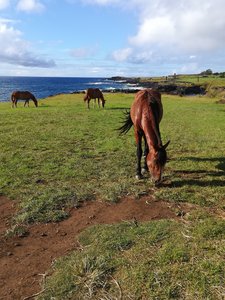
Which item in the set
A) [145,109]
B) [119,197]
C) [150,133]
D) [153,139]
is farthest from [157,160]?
[145,109]

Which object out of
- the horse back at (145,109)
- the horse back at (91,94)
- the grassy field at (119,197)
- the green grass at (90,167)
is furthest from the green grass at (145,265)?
the horse back at (91,94)

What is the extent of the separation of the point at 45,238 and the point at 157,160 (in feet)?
9.22

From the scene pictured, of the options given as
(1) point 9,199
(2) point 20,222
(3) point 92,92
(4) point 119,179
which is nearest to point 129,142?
(4) point 119,179

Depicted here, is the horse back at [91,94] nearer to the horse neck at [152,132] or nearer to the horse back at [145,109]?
the horse back at [145,109]

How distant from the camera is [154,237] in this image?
17.6ft

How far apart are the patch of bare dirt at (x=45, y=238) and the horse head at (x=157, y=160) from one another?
1.94 feet

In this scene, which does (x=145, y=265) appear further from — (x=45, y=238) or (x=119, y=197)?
(x=119, y=197)

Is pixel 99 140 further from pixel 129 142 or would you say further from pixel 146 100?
pixel 146 100

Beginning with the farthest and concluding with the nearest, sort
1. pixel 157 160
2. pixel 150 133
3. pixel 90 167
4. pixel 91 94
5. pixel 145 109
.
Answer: pixel 91 94 < pixel 90 167 < pixel 145 109 < pixel 150 133 < pixel 157 160

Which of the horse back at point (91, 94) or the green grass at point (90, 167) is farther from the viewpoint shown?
the horse back at point (91, 94)

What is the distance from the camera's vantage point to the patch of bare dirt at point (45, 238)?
4.67 meters

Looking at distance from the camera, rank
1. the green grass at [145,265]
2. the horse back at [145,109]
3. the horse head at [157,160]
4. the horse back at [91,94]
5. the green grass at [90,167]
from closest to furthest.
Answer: the green grass at [145,265]
the horse head at [157,160]
the green grass at [90,167]
the horse back at [145,109]
the horse back at [91,94]

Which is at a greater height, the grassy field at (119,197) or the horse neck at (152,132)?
the horse neck at (152,132)

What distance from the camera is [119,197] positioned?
743 centimetres
